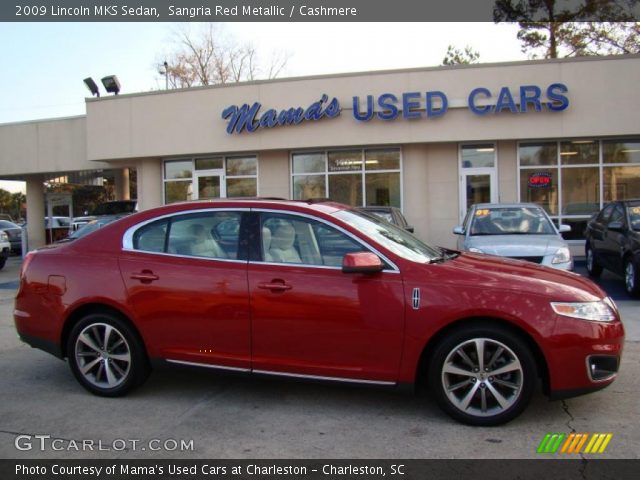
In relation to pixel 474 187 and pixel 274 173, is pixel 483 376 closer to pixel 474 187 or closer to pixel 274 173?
pixel 474 187

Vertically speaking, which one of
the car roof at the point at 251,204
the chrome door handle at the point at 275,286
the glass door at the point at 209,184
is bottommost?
the chrome door handle at the point at 275,286

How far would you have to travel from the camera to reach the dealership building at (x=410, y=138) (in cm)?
1390

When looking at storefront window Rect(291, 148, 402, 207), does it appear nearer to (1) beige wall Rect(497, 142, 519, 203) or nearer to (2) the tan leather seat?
(1) beige wall Rect(497, 142, 519, 203)

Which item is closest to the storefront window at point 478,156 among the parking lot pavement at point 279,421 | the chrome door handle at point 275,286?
the parking lot pavement at point 279,421

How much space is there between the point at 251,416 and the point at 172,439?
64 cm

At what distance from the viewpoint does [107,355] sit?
4711 mm

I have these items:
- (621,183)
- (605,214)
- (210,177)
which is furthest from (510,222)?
(210,177)

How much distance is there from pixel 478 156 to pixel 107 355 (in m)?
12.3

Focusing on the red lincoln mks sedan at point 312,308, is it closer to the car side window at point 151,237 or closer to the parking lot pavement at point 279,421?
the car side window at point 151,237

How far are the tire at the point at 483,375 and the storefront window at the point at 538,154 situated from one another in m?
11.9

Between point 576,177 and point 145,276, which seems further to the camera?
point 576,177

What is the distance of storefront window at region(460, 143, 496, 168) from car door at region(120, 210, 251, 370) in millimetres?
11563

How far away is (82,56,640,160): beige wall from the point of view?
13766 millimetres
